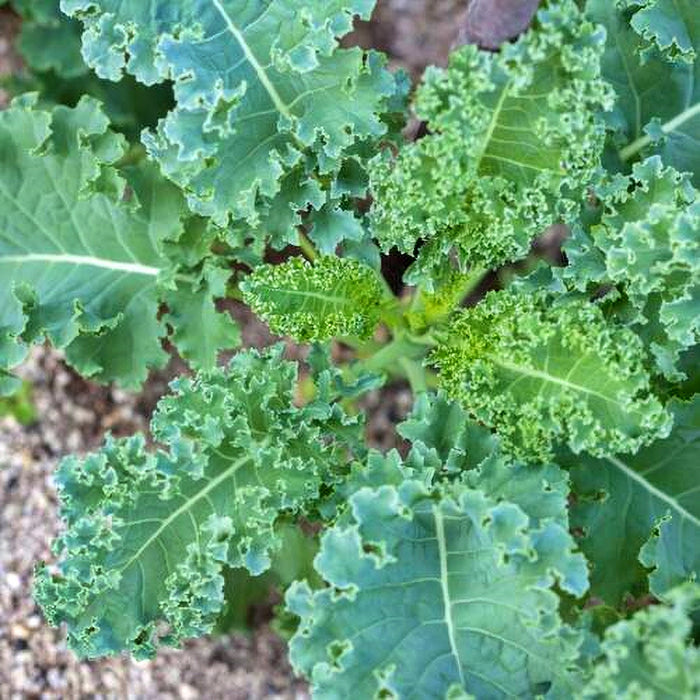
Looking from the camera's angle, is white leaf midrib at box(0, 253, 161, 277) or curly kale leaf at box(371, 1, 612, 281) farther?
white leaf midrib at box(0, 253, 161, 277)

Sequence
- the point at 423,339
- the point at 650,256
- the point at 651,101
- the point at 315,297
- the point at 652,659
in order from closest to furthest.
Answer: the point at 652,659 < the point at 650,256 < the point at 315,297 < the point at 651,101 < the point at 423,339

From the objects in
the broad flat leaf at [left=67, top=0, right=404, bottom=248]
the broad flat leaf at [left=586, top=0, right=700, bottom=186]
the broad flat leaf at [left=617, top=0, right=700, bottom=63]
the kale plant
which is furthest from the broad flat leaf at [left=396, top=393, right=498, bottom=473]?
the broad flat leaf at [left=617, top=0, right=700, bottom=63]

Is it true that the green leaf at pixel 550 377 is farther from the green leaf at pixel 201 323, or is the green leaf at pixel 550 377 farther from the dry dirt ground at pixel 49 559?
the dry dirt ground at pixel 49 559

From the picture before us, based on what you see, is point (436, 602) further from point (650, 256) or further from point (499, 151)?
point (499, 151)

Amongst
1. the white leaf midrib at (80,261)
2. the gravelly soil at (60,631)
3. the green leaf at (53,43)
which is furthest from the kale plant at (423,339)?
the green leaf at (53,43)

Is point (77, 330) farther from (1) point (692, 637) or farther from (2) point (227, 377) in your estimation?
(1) point (692, 637)

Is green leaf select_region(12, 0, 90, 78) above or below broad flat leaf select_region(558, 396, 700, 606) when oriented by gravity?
above

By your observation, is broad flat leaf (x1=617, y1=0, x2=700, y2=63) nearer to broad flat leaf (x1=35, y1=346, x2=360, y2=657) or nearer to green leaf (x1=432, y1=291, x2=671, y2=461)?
green leaf (x1=432, y1=291, x2=671, y2=461)

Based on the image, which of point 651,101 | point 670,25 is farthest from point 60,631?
point 670,25
